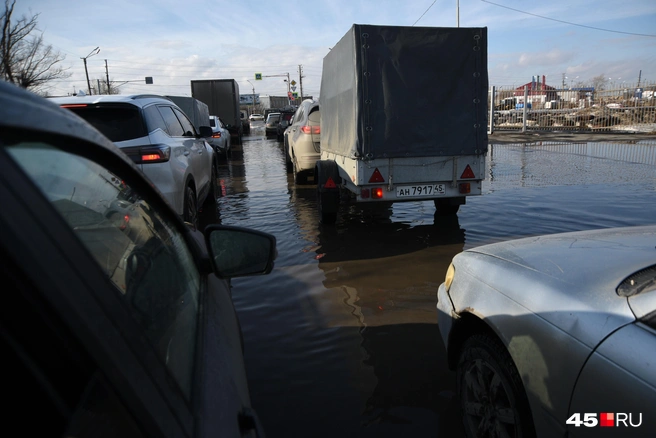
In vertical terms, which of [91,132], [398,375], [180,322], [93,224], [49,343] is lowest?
[398,375]

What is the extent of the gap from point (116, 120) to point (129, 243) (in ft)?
13.2

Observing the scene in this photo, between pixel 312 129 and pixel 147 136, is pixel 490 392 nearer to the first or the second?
pixel 147 136

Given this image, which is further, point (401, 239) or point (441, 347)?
point (401, 239)

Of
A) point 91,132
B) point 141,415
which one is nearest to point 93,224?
point 91,132

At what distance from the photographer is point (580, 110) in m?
29.5

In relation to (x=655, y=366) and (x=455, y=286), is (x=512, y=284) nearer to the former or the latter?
(x=455, y=286)

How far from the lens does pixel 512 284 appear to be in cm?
200

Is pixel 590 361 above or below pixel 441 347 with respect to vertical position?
above

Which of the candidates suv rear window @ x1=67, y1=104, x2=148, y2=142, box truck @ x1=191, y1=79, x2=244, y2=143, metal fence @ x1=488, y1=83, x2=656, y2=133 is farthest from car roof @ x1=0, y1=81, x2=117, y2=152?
metal fence @ x1=488, y1=83, x2=656, y2=133

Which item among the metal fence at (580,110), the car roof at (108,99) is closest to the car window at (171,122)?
the car roof at (108,99)

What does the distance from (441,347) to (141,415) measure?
285cm

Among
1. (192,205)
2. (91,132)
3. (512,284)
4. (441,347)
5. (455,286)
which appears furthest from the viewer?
(192,205)

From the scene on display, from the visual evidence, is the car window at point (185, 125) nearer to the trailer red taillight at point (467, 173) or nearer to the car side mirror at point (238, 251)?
the trailer red taillight at point (467, 173)

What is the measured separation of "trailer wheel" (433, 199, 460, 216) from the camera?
695cm
